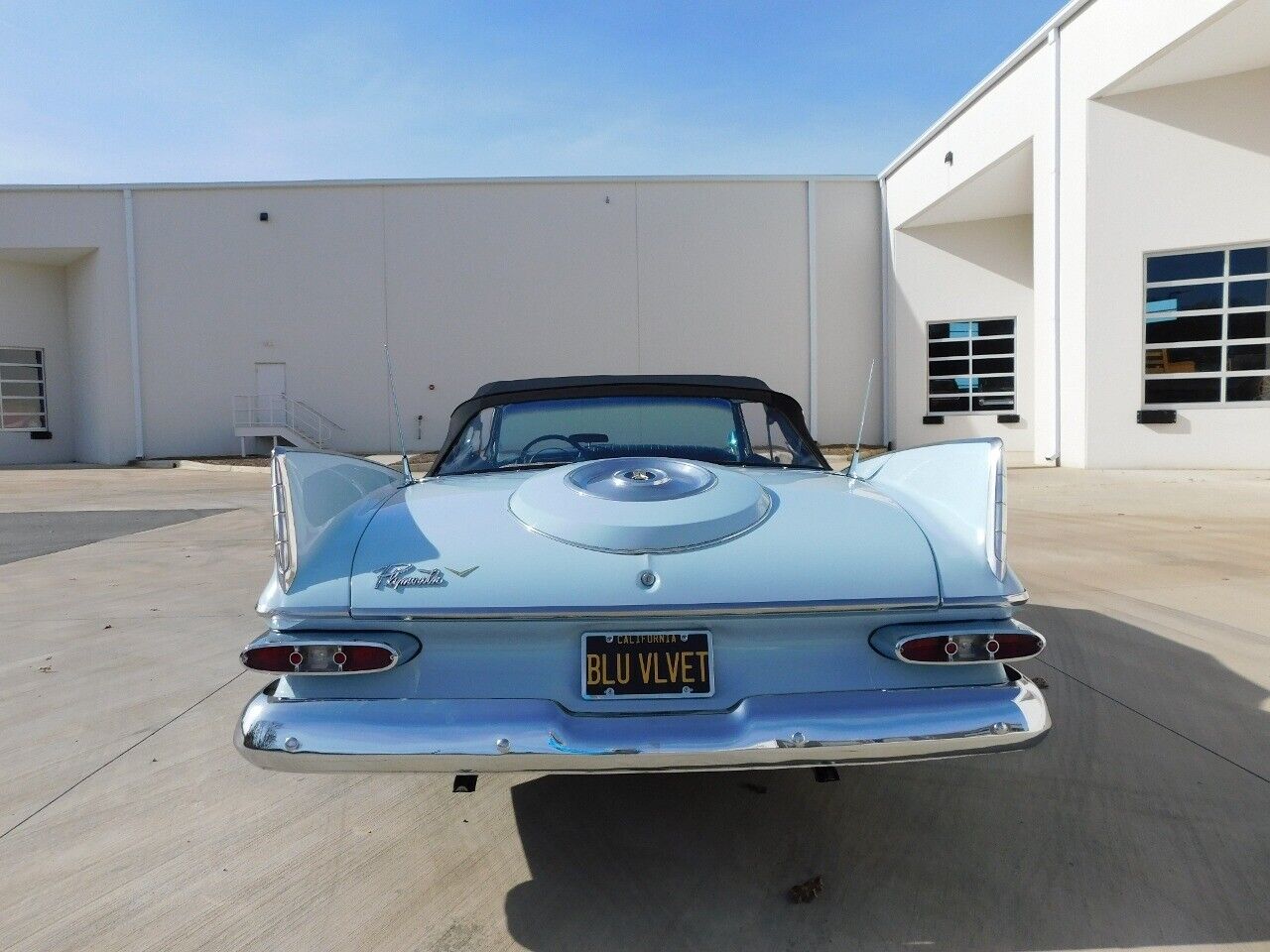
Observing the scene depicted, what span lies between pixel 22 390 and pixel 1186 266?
75.5 ft

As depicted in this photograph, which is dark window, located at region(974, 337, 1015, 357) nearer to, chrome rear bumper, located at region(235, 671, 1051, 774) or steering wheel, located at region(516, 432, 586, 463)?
steering wheel, located at region(516, 432, 586, 463)

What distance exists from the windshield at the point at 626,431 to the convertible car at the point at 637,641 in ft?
3.15

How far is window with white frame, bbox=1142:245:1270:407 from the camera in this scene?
10.7 metres

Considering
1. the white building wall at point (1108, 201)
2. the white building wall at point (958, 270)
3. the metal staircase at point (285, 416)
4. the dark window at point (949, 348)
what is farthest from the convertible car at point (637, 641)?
the metal staircase at point (285, 416)

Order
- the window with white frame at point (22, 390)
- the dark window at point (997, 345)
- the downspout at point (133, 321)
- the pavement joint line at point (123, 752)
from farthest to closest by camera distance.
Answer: the window with white frame at point (22, 390), the downspout at point (133, 321), the dark window at point (997, 345), the pavement joint line at point (123, 752)

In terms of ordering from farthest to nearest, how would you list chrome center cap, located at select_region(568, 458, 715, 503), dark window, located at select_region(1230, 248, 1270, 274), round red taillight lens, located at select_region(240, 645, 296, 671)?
dark window, located at select_region(1230, 248, 1270, 274) → chrome center cap, located at select_region(568, 458, 715, 503) → round red taillight lens, located at select_region(240, 645, 296, 671)

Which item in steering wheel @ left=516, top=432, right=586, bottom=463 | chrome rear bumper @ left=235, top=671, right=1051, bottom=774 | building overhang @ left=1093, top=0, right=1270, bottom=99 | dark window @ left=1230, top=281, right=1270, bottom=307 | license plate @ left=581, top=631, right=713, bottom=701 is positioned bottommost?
chrome rear bumper @ left=235, top=671, right=1051, bottom=774

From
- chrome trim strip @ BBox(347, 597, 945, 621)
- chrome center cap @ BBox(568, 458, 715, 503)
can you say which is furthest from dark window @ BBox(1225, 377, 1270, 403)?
chrome trim strip @ BBox(347, 597, 945, 621)

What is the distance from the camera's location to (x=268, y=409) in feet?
59.8

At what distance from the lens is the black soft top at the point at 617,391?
3.15 m

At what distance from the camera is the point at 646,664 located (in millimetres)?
1864

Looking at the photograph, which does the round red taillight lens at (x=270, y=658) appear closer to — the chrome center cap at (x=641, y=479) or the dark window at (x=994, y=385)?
the chrome center cap at (x=641, y=479)

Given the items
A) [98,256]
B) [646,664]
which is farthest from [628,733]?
[98,256]

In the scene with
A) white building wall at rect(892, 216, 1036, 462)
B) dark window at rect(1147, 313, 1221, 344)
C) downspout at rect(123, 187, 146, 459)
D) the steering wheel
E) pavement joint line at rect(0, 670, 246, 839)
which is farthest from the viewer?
downspout at rect(123, 187, 146, 459)
